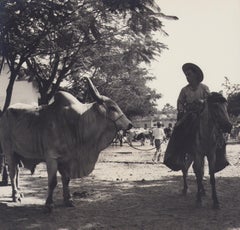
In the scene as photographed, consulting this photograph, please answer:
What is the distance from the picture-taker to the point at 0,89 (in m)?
40.6

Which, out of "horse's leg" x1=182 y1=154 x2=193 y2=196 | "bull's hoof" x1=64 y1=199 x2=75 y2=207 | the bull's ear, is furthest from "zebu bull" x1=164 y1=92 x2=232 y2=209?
"bull's hoof" x1=64 y1=199 x2=75 y2=207

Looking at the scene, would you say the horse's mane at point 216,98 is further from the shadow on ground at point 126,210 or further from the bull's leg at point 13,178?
the bull's leg at point 13,178

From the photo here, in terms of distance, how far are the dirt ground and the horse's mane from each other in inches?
83.9

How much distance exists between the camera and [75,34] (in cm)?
1628

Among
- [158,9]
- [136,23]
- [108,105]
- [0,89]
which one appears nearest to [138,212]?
[108,105]

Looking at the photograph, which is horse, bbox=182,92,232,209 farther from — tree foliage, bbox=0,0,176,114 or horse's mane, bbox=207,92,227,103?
tree foliage, bbox=0,0,176,114

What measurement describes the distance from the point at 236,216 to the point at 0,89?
115 ft

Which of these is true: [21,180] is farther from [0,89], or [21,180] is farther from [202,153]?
[0,89]

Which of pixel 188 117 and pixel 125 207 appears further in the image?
pixel 188 117

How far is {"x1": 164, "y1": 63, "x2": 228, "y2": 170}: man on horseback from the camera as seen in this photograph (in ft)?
31.6

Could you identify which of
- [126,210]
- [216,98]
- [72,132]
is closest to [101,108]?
[72,132]

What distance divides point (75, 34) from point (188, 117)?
25.6 ft

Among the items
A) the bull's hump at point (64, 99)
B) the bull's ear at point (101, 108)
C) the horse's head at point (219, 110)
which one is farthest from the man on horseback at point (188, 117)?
the bull's hump at point (64, 99)

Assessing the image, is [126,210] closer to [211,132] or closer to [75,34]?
[211,132]
